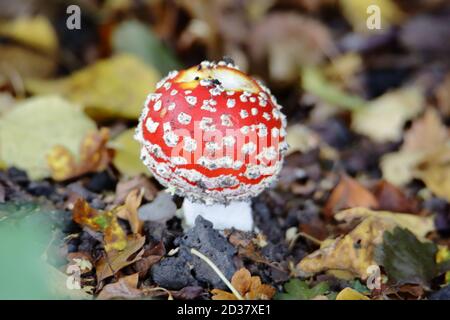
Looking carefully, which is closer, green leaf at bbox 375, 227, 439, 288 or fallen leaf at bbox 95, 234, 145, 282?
fallen leaf at bbox 95, 234, 145, 282

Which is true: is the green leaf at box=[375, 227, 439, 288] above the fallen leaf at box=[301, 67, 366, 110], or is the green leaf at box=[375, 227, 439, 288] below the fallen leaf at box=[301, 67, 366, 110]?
below

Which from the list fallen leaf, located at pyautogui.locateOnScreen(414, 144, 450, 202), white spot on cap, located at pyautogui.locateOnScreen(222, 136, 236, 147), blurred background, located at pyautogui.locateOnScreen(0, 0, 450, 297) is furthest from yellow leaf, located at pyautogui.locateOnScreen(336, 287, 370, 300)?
fallen leaf, located at pyautogui.locateOnScreen(414, 144, 450, 202)

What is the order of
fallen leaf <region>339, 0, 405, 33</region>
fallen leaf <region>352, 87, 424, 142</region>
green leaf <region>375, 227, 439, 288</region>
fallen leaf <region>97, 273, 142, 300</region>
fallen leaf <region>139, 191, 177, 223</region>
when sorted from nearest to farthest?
1. fallen leaf <region>97, 273, 142, 300</region>
2. green leaf <region>375, 227, 439, 288</region>
3. fallen leaf <region>139, 191, 177, 223</region>
4. fallen leaf <region>352, 87, 424, 142</region>
5. fallen leaf <region>339, 0, 405, 33</region>

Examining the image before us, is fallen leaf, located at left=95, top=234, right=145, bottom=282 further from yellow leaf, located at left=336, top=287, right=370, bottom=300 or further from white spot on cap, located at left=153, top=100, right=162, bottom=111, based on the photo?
yellow leaf, located at left=336, top=287, right=370, bottom=300

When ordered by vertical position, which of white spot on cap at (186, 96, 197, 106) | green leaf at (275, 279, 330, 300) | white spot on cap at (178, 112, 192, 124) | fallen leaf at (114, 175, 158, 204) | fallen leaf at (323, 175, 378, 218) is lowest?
green leaf at (275, 279, 330, 300)

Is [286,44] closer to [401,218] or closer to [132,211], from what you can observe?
[401,218]

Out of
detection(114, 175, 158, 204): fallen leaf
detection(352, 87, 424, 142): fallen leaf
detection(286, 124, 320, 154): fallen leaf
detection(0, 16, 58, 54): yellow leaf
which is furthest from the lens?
detection(0, 16, 58, 54): yellow leaf

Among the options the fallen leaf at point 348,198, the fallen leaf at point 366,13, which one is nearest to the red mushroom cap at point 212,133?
the fallen leaf at point 348,198

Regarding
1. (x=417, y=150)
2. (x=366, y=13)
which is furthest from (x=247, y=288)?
(x=366, y=13)
